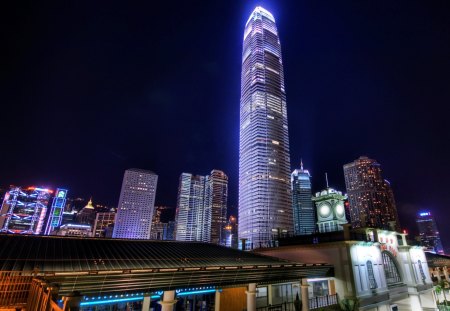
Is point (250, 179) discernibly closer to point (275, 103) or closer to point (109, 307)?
Answer: point (275, 103)

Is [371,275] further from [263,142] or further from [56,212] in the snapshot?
[56,212]

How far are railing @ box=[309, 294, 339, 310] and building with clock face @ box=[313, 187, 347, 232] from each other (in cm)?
1523

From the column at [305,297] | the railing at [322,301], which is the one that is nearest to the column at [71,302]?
the column at [305,297]

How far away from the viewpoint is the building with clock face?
3594 cm

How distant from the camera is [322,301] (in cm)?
2073

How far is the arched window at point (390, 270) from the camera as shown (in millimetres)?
28906

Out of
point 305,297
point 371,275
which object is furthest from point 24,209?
point 371,275

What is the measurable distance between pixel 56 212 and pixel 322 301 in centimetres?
17010

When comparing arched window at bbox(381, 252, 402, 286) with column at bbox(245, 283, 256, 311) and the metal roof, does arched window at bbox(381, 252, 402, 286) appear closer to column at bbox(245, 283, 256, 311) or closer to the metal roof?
the metal roof

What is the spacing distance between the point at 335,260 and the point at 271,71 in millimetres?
136783

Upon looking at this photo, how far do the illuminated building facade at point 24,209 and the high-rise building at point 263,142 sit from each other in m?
110

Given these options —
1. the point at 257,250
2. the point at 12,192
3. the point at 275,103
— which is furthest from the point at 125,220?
the point at 257,250

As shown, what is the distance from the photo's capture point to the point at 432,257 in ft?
148

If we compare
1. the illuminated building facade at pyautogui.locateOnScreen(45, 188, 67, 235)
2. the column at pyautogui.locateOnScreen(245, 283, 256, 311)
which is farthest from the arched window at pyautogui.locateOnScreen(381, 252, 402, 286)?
the illuminated building facade at pyautogui.locateOnScreen(45, 188, 67, 235)
